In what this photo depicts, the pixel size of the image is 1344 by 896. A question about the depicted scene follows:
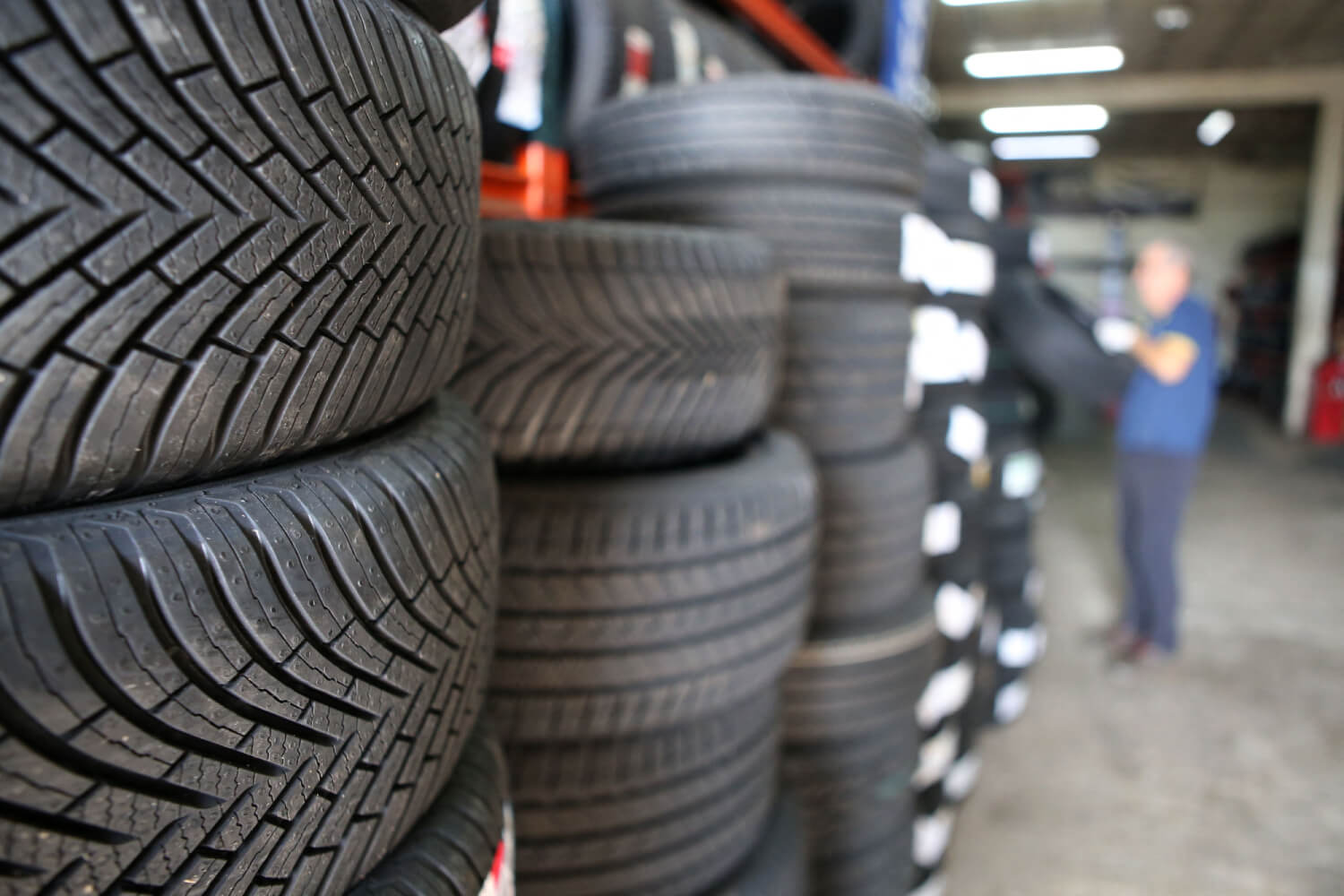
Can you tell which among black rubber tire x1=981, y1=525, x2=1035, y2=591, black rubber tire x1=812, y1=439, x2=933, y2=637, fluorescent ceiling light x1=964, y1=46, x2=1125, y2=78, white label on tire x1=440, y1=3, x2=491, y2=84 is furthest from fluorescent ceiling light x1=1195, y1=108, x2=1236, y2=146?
white label on tire x1=440, y1=3, x2=491, y2=84

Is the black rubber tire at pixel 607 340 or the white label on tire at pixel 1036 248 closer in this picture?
the black rubber tire at pixel 607 340

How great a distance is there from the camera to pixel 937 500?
211 centimetres

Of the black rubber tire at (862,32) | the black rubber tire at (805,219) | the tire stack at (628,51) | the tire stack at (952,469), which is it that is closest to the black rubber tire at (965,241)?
the tire stack at (952,469)

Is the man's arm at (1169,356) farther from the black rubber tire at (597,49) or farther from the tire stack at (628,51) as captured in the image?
the black rubber tire at (597,49)

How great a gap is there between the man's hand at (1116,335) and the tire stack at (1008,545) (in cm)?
60

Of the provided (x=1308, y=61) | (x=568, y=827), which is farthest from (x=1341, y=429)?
(x=568, y=827)

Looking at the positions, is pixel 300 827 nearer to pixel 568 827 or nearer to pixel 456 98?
pixel 456 98

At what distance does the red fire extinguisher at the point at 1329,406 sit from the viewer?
329 inches

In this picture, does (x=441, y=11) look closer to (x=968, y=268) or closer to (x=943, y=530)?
(x=968, y=268)

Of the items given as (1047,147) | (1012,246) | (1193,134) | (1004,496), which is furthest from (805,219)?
(1047,147)

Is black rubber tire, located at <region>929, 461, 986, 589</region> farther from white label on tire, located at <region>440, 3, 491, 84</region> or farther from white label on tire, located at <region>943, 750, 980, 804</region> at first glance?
white label on tire, located at <region>440, 3, 491, 84</region>

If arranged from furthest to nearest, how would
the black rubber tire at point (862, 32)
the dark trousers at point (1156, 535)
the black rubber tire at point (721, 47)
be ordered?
the black rubber tire at point (862, 32) < the dark trousers at point (1156, 535) < the black rubber tire at point (721, 47)

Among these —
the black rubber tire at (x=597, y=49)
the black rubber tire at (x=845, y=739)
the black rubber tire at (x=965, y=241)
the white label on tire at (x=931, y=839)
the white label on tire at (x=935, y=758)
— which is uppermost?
the black rubber tire at (x=597, y=49)

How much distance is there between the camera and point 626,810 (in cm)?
94
